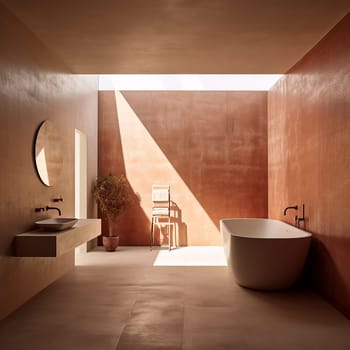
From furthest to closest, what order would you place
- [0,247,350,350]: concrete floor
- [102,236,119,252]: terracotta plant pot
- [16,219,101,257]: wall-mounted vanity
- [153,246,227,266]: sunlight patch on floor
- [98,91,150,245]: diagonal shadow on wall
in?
[98,91,150,245]: diagonal shadow on wall → [102,236,119,252]: terracotta plant pot → [153,246,227,266]: sunlight patch on floor → [16,219,101,257]: wall-mounted vanity → [0,247,350,350]: concrete floor

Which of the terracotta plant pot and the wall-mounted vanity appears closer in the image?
the wall-mounted vanity

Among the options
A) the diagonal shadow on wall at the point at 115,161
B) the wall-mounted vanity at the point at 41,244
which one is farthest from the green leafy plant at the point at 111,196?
the wall-mounted vanity at the point at 41,244

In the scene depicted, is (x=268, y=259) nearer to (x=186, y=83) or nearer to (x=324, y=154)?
(x=324, y=154)

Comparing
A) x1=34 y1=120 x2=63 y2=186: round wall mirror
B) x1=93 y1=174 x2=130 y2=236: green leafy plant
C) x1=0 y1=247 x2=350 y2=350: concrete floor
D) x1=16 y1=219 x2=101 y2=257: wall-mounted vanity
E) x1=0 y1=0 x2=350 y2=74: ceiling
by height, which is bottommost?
x1=0 y1=247 x2=350 y2=350: concrete floor

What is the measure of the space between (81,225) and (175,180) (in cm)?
299

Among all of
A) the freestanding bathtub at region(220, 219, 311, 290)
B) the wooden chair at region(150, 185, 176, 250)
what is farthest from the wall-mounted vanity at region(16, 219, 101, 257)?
the wooden chair at region(150, 185, 176, 250)

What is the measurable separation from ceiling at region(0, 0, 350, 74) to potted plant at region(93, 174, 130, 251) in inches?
88.6

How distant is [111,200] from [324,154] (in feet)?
12.2

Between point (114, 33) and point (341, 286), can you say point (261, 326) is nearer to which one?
point (341, 286)

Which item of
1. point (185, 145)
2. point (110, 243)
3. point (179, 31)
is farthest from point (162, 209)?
point (179, 31)

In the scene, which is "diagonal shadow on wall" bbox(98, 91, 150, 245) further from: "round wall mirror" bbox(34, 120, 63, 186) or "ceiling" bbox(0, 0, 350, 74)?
"round wall mirror" bbox(34, 120, 63, 186)

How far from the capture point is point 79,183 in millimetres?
6199

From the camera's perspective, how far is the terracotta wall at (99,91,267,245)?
6.89 meters

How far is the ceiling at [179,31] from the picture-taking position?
3.06 metres
